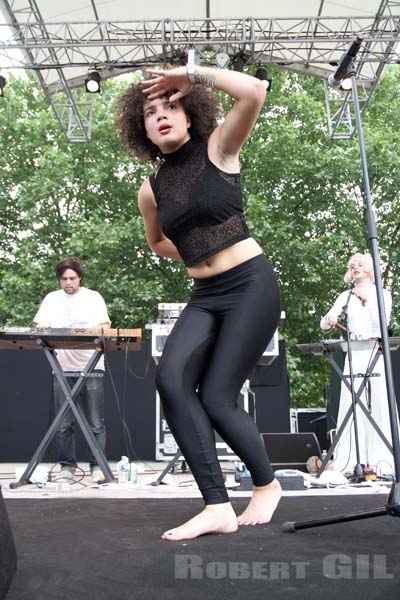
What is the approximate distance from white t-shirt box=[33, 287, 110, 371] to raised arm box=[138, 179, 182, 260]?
2.33m

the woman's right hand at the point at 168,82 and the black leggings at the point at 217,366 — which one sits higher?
the woman's right hand at the point at 168,82

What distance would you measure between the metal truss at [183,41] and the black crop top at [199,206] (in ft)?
18.4

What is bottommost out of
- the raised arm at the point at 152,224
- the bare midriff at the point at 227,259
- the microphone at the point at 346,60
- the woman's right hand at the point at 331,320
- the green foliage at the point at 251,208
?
the bare midriff at the point at 227,259

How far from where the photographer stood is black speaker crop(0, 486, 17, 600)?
1.29 metres

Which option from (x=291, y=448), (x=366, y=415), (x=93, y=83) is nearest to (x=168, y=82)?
(x=366, y=415)

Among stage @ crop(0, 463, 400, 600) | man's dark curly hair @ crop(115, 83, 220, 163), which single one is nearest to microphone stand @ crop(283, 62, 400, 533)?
stage @ crop(0, 463, 400, 600)

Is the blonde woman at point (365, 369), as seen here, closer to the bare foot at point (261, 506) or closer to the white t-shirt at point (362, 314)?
the white t-shirt at point (362, 314)

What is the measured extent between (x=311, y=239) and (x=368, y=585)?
425 inches

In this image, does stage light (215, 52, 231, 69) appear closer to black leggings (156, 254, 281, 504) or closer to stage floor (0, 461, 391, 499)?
stage floor (0, 461, 391, 499)

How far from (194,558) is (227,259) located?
0.95m

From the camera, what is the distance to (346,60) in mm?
2238

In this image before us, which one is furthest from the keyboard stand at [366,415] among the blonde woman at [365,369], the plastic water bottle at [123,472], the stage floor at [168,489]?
the plastic water bottle at [123,472]

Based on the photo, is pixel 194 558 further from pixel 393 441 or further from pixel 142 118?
pixel 142 118

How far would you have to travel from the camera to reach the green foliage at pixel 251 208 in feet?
37.7
